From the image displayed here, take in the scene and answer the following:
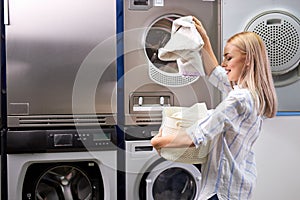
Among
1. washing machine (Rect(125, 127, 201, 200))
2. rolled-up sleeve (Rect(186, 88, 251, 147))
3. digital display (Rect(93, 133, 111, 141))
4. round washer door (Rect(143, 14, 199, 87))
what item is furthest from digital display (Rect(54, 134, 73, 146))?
rolled-up sleeve (Rect(186, 88, 251, 147))

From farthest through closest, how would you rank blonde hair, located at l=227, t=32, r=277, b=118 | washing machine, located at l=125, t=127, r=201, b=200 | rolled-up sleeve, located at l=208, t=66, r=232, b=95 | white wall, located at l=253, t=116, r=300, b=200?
1. white wall, located at l=253, t=116, r=300, b=200
2. washing machine, located at l=125, t=127, r=201, b=200
3. rolled-up sleeve, located at l=208, t=66, r=232, b=95
4. blonde hair, located at l=227, t=32, r=277, b=118

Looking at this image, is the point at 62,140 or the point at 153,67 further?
the point at 153,67

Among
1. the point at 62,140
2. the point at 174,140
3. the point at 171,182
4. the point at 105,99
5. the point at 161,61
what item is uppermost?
the point at 161,61

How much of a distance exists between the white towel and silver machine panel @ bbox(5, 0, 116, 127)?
0.69 meters

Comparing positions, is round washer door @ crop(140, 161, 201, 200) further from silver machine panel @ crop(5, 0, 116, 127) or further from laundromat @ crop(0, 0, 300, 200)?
A: silver machine panel @ crop(5, 0, 116, 127)

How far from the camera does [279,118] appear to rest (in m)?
2.13

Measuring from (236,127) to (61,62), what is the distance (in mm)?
1087

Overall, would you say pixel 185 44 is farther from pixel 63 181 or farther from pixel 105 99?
pixel 63 181

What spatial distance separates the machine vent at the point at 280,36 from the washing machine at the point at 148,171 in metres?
0.86

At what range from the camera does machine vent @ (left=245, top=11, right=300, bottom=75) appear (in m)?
2.19

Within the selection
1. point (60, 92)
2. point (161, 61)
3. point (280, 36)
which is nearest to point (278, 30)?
point (280, 36)

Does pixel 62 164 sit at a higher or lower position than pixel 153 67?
lower

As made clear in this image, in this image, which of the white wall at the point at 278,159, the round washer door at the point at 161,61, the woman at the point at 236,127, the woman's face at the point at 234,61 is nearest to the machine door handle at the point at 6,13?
the round washer door at the point at 161,61

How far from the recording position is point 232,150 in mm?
1294
